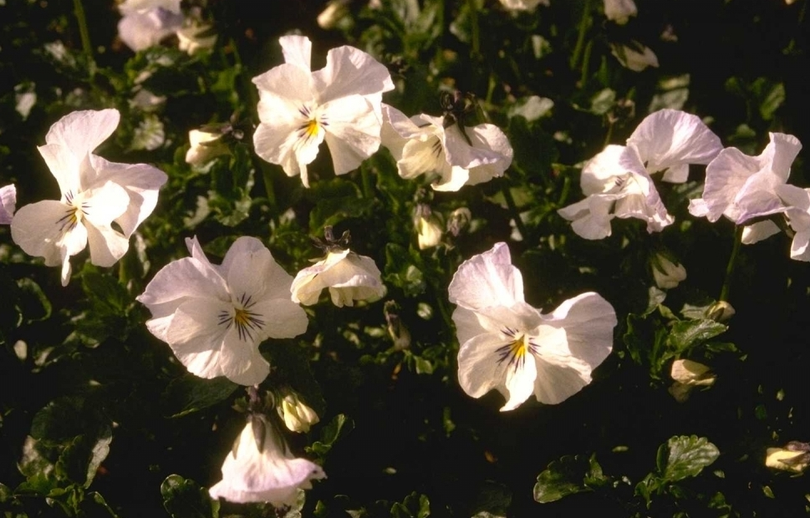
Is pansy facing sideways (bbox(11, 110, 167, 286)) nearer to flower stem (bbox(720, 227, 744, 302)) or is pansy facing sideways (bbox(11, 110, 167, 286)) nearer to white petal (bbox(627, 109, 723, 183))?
white petal (bbox(627, 109, 723, 183))

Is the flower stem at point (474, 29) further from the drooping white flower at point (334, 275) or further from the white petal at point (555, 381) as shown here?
the white petal at point (555, 381)

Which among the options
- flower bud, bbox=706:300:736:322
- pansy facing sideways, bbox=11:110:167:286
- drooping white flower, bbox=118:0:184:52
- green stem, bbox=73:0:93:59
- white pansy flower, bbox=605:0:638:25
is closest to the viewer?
pansy facing sideways, bbox=11:110:167:286

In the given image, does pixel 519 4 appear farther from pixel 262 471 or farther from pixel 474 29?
pixel 262 471

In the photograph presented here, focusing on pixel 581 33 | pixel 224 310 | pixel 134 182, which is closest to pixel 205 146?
pixel 134 182

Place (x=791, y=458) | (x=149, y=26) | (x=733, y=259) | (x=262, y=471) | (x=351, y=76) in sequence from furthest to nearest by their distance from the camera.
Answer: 1. (x=149, y=26)
2. (x=733, y=259)
3. (x=791, y=458)
4. (x=351, y=76)
5. (x=262, y=471)

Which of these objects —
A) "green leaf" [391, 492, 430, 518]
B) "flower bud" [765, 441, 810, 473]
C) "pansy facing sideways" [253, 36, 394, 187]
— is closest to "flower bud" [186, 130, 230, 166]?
"pansy facing sideways" [253, 36, 394, 187]

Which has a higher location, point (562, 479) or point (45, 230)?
point (45, 230)

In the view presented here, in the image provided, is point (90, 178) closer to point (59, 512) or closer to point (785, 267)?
point (59, 512)

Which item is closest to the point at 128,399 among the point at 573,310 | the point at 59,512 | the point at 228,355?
the point at 59,512
